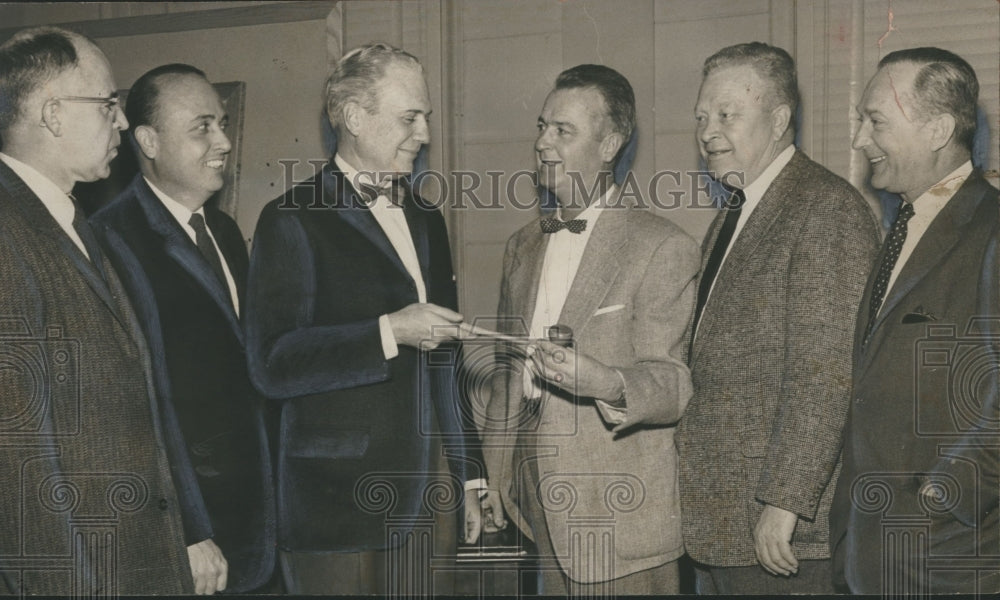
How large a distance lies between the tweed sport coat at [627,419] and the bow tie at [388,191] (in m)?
0.72

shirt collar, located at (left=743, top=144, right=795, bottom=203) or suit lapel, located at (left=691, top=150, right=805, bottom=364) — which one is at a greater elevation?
shirt collar, located at (left=743, top=144, right=795, bottom=203)

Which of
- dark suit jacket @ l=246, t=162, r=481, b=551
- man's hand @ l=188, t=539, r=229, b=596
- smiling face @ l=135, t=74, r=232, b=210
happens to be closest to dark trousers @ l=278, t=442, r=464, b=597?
dark suit jacket @ l=246, t=162, r=481, b=551

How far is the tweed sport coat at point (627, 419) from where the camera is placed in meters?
3.69

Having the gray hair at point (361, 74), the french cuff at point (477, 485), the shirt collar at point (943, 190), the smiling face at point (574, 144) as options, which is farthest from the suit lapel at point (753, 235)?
the gray hair at point (361, 74)

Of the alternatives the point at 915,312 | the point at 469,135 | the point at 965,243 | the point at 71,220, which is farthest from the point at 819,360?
the point at 71,220

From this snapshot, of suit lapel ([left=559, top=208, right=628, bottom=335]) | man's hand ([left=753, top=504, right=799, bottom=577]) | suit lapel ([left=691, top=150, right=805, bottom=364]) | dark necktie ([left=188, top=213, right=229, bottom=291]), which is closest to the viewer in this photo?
man's hand ([left=753, top=504, right=799, bottom=577])

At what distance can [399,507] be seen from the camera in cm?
392

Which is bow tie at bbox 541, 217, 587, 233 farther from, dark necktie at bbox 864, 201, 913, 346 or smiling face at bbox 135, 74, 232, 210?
smiling face at bbox 135, 74, 232, 210

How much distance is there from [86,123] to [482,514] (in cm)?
197

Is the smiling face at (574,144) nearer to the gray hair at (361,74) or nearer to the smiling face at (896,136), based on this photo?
the gray hair at (361,74)

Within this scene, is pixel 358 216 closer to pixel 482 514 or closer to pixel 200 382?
pixel 200 382

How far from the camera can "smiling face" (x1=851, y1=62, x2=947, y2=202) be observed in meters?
3.72

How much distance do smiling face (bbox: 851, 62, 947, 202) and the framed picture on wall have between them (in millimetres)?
2239

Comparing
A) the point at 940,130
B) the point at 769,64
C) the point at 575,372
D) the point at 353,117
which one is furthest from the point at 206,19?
the point at 940,130
